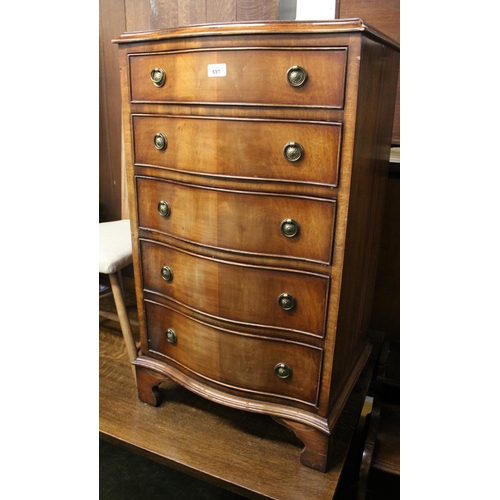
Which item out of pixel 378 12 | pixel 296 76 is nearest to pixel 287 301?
pixel 296 76

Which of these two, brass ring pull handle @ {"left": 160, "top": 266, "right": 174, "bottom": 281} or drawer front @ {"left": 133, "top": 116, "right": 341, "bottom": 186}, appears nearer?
drawer front @ {"left": 133, "top": 116, "right": 341, "bottom": 186}

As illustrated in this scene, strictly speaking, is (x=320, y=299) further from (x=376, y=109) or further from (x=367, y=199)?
(x=376, y=109)

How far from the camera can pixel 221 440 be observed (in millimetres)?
1596

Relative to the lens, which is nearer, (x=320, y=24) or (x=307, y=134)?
(x=320, y=24)

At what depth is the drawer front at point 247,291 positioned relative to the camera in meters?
1.31

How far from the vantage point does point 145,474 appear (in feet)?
6.33

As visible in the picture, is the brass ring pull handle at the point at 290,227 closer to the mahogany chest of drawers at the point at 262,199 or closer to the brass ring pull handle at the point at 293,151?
the mahogany chest of drawers at the point at 262,199

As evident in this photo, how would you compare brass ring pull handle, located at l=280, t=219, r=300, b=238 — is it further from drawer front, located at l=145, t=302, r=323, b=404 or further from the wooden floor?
the wooden floor

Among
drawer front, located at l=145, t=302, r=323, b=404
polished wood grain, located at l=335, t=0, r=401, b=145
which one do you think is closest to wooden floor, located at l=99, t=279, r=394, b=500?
drawer front, located at l=145, t=302, r=323, b=404

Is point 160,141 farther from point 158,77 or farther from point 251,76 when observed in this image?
point 251,76

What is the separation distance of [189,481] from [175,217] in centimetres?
116

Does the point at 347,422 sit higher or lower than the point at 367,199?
lower

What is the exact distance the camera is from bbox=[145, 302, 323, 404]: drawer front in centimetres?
138

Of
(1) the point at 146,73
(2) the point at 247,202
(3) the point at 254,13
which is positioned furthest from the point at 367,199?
(3) the point at 254,13
